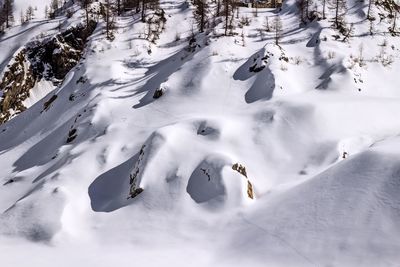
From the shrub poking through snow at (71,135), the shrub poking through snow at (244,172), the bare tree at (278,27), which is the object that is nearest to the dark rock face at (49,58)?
the bare tree at (278,27)

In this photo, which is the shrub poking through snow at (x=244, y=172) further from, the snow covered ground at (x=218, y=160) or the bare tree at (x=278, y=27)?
the bare tree at (x=278, y=27)

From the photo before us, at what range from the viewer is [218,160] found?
53.5 ft

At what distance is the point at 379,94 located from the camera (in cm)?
2356

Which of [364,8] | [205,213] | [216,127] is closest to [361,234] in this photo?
[205,213]

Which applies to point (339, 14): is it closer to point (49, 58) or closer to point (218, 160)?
point (218, 160)

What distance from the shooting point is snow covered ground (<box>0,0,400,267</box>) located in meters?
12.6

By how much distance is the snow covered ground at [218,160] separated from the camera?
12.6 m

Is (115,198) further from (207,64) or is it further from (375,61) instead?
(375,61)

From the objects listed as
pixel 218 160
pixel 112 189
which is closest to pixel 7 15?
pixel 112 189

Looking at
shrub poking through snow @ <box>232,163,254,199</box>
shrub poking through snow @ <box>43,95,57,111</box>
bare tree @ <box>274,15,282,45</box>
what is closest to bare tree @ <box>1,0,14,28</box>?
shrub poking through snow @ <box>43,95,57,111</box>

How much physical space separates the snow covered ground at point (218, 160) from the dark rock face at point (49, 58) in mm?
A: 10270

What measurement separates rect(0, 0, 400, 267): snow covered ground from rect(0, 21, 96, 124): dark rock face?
10.3 meters

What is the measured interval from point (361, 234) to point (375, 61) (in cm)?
1874

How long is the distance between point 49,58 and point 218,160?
3194 centimetres
